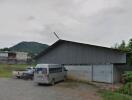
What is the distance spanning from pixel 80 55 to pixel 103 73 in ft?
13.4

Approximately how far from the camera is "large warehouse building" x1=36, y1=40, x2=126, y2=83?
26609 millimetres

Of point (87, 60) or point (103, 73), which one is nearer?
point (103, 73)

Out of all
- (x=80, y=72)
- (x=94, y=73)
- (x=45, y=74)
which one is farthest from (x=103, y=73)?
(x=45, y=74)

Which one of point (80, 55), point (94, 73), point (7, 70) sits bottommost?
point (7, 70)

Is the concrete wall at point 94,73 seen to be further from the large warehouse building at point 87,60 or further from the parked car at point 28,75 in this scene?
the parked car at point 28,75

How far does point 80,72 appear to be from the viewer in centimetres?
3006

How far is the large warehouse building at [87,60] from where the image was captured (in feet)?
87.3

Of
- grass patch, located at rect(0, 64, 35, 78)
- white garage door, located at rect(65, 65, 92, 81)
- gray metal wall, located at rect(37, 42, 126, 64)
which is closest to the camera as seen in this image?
gray metal wall, located at rect(37, 42, 126, 64)

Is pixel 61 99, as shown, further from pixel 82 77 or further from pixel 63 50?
pixel 63 50

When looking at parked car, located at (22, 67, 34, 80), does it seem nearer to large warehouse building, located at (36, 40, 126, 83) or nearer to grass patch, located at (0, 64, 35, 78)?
large warehouse building, located at (36, 40, 126, 83)

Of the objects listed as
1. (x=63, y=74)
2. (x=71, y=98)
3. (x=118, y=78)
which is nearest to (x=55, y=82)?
(x=63, y=74)

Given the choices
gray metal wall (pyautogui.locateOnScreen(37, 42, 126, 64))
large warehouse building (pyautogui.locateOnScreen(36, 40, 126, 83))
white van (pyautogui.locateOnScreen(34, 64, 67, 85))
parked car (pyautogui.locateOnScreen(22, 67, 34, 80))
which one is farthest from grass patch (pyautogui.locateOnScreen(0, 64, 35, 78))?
white van (pyautogui.locateOnScreen(34, 64, 67, 85))

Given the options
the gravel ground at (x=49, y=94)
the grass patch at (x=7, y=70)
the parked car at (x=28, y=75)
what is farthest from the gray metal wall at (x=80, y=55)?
the grass patch at (x=7, y=70)

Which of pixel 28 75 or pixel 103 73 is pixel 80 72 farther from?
pixel 28 75
